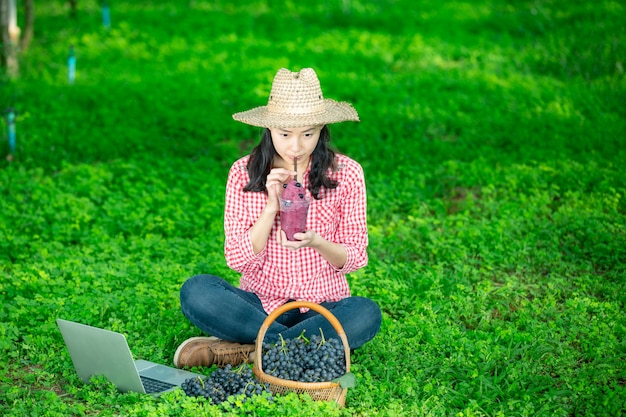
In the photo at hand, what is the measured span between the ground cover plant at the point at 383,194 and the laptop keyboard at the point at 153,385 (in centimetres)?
15

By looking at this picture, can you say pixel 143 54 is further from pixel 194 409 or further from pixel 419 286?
pixel 194 409

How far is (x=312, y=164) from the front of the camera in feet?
14.6

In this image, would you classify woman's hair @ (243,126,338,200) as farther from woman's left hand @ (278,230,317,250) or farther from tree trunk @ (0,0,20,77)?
tree trunk @ (0,0,20,77)

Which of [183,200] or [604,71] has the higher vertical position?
[604,71]

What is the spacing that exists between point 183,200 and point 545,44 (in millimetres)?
6619

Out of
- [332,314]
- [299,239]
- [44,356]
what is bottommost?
[44,356]

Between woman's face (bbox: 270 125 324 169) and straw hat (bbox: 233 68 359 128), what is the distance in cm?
6

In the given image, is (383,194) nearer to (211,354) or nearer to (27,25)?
(211,354)

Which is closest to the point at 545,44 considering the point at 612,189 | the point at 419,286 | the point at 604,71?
the point at 604,71

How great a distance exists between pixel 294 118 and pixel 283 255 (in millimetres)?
789

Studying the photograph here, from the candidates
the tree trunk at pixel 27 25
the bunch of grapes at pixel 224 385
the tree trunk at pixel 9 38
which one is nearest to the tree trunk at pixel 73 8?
the tree trunk at pixel 27 25

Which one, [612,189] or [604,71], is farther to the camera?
[604,71]

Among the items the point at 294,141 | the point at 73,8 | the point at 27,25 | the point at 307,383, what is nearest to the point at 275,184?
the point at 294,141

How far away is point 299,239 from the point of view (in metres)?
3.97
